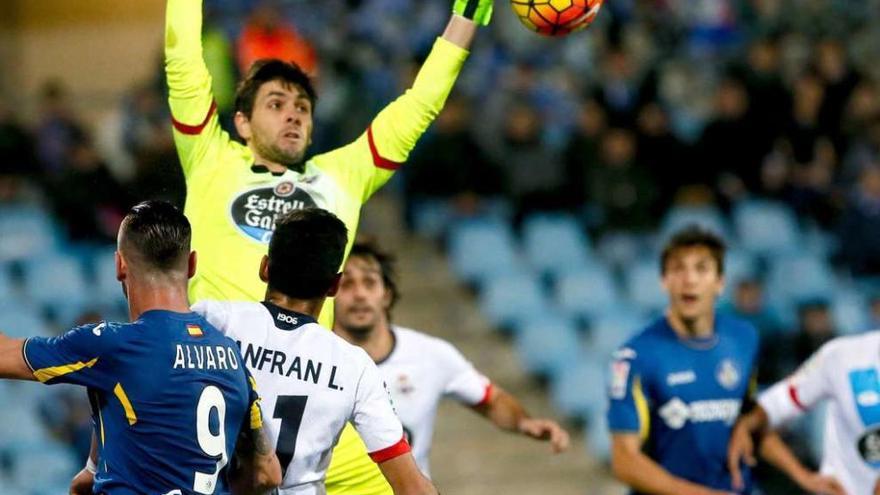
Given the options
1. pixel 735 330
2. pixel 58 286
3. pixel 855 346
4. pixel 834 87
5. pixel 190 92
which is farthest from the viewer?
pixel 834 87

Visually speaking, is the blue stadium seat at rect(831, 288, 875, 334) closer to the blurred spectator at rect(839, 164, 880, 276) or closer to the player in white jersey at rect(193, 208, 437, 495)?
the blurred spectator at rect(839, 164, 880, 276)

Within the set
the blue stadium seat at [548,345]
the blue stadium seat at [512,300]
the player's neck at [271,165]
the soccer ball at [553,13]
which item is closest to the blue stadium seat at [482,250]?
the blue stadium seat at [512,300]

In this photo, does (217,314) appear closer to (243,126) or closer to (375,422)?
(375,422)

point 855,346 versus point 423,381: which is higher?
point 855,346

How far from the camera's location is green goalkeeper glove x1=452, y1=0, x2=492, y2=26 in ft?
21.1

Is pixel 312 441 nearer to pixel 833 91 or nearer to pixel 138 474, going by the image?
pixel 138 474

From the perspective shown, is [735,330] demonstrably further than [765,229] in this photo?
No

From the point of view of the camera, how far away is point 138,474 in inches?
186

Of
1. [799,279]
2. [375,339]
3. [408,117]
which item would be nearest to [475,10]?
[408,117]

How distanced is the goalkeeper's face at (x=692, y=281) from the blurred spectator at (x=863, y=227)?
20.5 ft

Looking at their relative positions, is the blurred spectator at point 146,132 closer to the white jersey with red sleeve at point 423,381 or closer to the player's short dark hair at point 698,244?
the white jersey with red sleeve at point 423,381

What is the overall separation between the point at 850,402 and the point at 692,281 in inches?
37.6

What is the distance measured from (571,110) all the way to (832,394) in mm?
7558

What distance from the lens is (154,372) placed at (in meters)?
4.70
